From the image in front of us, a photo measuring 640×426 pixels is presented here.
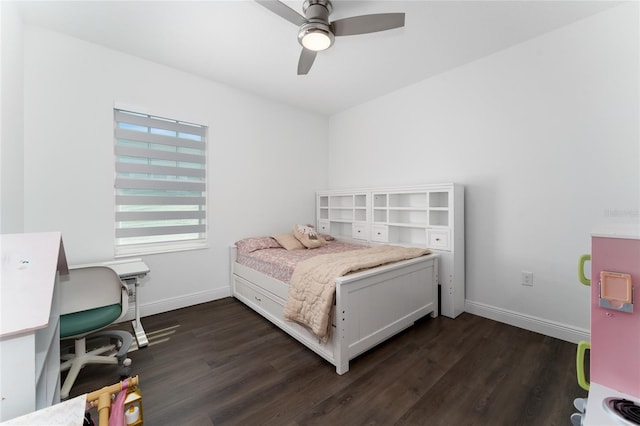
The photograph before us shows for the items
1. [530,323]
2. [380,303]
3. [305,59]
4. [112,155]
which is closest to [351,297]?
[380,303]

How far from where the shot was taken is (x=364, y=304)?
2.04m

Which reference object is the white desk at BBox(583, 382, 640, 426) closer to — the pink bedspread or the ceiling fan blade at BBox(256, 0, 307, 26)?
the pink bedspread

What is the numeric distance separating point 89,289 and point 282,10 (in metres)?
2.37

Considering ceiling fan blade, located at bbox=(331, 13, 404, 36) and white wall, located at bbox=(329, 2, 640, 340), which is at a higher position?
ceiling fan blade, located at bbox=(331, 13, 404, 36)

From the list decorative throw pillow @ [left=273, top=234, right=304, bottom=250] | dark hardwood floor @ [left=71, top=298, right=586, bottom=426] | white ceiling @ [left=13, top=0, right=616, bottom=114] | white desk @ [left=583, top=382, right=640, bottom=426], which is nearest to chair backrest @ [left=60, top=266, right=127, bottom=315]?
dark hardwood floor @ [left=71, top=298, right=586, bottom=426]

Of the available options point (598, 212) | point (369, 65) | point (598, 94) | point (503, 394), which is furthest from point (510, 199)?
point (369, 65)

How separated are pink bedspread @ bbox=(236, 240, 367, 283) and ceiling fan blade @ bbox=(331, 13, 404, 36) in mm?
1968

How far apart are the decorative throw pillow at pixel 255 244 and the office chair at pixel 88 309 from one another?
1409mm

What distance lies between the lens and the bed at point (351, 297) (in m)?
1.91

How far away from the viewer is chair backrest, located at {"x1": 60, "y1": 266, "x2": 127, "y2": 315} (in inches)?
68.6

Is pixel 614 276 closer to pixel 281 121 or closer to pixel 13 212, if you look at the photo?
pixel 13 212

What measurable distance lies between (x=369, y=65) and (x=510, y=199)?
2.08 metres

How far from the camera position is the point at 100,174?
2578 millimetres

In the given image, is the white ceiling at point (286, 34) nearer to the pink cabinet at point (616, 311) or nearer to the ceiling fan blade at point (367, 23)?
the ceiling fan blade at point (367, 23)
